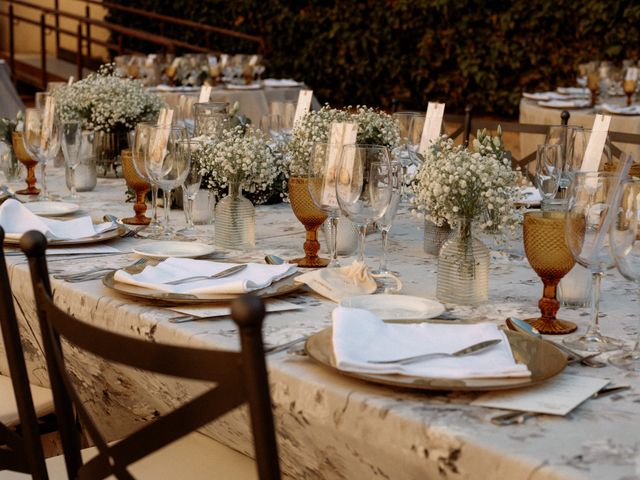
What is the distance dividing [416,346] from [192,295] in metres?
0.46

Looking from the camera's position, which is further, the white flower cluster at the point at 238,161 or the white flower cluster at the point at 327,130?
the white flower cluster at the point at 327,130

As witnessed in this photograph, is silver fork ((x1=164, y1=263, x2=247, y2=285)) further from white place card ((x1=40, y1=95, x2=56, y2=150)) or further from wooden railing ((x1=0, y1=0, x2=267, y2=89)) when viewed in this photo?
wooden railing ((x1=0, y1=0, x2=267, y2=89))

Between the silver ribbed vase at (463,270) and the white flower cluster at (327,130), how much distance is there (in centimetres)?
58

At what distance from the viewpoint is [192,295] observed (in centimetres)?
164

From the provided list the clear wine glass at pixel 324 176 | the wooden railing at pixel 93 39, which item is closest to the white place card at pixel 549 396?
the clear wine glass at pixel 324 176

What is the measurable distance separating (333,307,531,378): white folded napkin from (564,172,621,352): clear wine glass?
0.17 metres

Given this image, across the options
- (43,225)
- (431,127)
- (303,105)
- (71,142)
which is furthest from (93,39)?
(43,225)

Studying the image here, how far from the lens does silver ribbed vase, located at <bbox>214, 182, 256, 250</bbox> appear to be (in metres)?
2.10

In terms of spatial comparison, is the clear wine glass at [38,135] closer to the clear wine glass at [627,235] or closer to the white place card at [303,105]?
the white place card at [303,105]

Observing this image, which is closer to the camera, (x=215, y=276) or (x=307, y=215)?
(x=215, y=276)

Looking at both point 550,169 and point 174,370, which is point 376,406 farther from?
point 550,169

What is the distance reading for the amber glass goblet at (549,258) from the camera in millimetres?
1542

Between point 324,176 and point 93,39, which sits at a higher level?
point 93,39

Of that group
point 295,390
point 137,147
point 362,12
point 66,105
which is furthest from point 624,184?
point 362,12
